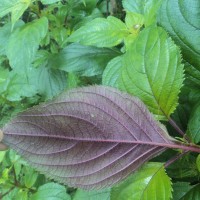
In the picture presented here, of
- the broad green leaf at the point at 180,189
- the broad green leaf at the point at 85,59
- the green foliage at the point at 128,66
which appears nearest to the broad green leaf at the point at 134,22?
the green foliage at the point at 128,66

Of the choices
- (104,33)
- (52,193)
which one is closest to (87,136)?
(104,33)

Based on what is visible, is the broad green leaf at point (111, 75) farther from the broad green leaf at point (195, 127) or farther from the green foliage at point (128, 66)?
the broad green leaf at point (195, 127)

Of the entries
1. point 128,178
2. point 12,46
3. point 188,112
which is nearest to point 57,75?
point 12,46

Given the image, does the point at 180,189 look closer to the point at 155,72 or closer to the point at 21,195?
the point at 155,72

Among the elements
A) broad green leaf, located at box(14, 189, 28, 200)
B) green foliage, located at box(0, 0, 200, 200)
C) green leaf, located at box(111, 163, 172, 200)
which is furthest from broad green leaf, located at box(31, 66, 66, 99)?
green leaf, located at box(111, 163, 172, 200)

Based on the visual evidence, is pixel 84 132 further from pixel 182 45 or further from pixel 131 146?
pixel 182 45
